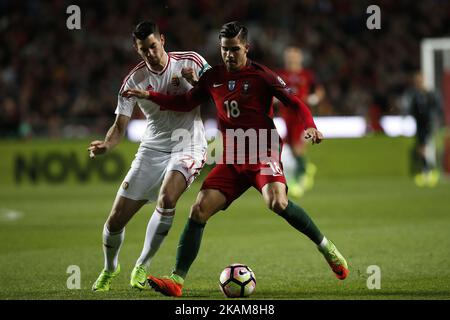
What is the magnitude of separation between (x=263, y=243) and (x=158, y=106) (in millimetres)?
3183

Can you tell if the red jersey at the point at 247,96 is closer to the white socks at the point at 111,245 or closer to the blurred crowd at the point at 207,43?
the white socks at the point at 111,245

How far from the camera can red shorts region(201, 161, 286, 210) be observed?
7.10 metres

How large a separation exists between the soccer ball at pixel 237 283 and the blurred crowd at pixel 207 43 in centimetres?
1456

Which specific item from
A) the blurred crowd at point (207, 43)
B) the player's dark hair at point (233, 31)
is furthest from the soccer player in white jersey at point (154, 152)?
the blurred crowd at point (207, 43)

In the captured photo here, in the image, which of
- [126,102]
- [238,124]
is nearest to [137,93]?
[126,102]

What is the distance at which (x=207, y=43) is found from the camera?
923 inches

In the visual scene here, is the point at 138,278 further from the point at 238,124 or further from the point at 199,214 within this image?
the point at 238,124

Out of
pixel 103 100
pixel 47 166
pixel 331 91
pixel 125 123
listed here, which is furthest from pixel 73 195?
pixel 125 123

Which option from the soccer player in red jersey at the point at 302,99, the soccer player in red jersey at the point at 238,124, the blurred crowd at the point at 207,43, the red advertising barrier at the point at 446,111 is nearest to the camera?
the soccer player in red jersey at the point at 238,124

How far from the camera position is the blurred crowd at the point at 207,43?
22.0m

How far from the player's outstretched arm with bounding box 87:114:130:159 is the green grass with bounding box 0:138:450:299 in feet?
3.67

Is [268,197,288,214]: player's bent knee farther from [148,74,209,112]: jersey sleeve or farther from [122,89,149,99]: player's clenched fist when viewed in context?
[122,89,149,99]: player's clenched fist

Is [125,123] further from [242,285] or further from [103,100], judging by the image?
[103,100]

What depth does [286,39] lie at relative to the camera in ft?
78.2
